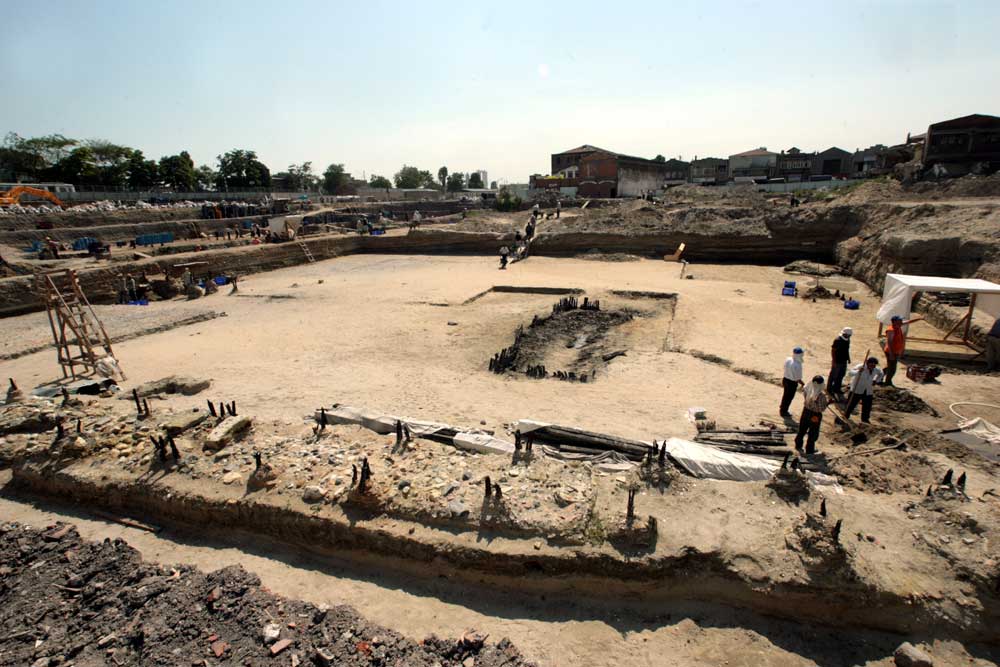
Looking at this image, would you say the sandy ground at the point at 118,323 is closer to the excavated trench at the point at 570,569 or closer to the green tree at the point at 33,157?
the excavated trench at the point at 570,569

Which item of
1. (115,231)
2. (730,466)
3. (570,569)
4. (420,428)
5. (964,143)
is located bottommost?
(570,569)

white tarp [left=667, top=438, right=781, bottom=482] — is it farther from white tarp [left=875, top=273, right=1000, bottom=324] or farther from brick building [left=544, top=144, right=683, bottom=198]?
brick building [left=544, top=144, right=683, bottom=198]

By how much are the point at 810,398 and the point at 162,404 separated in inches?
416

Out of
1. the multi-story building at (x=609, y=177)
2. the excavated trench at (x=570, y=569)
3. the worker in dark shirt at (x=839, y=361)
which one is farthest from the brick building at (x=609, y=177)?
the excavated trench at (x=570, y=569)

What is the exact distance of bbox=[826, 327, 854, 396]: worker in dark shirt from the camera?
25.4ft

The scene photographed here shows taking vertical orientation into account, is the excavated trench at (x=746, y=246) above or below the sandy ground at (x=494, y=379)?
above

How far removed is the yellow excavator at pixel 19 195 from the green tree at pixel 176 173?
14.0m

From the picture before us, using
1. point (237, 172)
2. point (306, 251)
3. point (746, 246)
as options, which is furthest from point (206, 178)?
point (746, 246)

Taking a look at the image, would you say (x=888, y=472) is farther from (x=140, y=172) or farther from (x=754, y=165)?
(x=754, y=165)

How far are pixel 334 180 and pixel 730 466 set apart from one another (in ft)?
274

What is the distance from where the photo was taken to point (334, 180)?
78.9 meters

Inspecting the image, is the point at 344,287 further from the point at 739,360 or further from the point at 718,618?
the point at 718,618

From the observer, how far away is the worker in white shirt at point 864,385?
7012mm

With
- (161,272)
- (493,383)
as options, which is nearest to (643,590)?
(493,383)
